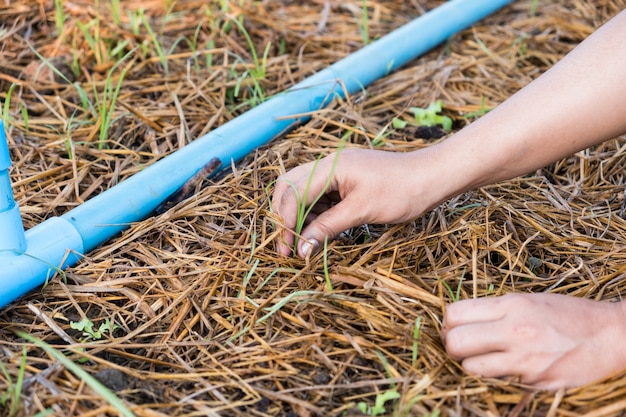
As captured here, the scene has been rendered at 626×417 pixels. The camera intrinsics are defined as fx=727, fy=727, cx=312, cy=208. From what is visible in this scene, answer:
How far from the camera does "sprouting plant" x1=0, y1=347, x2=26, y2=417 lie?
1.19 m

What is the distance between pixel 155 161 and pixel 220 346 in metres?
0.72

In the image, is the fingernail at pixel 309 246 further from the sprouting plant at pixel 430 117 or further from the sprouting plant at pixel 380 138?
the sprouting plant at pixel 430 117

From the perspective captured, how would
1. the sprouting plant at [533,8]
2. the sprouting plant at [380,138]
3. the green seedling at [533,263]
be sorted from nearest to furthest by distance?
the green seedling at [533,263], the sprouting plant at [380,138], the sprouting plant at [533,8]

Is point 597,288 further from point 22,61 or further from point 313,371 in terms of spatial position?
point 22,61

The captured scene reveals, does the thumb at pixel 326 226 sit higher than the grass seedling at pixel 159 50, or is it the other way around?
the grass seedling at pixel 159 50

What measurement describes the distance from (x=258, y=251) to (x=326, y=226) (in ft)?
0.58

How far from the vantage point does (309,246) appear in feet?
4.80

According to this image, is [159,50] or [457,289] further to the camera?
[159,50]

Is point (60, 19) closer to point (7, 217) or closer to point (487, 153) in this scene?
point (7, 217)

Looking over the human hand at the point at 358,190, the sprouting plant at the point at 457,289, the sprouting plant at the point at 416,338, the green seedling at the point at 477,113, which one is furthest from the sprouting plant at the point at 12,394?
the green seedling at the point at 477,113

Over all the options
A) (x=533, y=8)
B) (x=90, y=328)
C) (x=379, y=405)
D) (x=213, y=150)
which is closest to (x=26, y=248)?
(x=90, y=328)

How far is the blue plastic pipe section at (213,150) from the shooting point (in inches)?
59.0

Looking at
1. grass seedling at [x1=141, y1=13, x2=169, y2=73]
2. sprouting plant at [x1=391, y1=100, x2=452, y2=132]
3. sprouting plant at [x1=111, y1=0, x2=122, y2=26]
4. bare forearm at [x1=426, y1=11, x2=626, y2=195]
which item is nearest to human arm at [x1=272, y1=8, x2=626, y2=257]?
bare forearm at [x1=426, y1=11, x2=626, y2=195]

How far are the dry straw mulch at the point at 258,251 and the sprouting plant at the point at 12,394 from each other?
1cm
